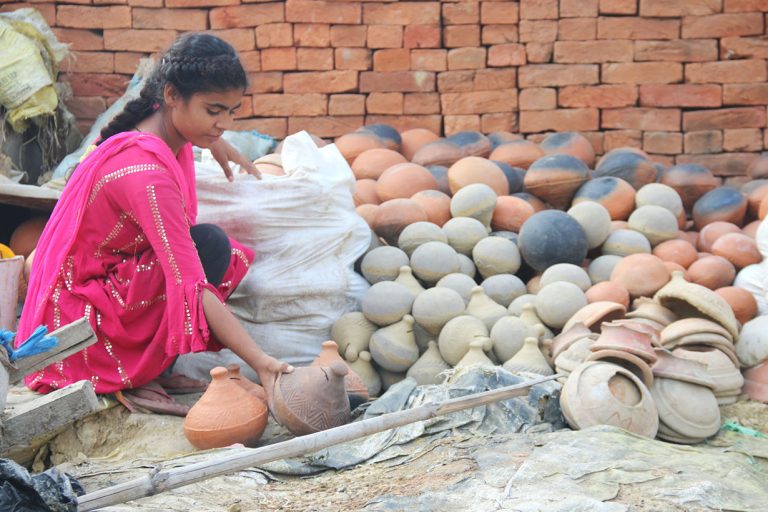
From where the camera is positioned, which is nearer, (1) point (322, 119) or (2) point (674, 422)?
(2) point (674, 422)

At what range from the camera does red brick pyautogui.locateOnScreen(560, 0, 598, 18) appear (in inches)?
289

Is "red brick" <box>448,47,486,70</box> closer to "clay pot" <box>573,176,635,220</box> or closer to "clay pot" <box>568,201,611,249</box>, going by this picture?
"clay pot" <box>573,176,635,220</box>

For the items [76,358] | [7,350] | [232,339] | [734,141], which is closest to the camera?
[7,350]

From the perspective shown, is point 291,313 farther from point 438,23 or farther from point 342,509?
point 438,23

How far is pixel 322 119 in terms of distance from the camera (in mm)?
7531

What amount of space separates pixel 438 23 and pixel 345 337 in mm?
3783

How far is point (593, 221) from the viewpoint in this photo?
5277 millimetres

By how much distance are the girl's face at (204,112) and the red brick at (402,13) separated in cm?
409

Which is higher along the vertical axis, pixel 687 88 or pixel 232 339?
pixel 687 88

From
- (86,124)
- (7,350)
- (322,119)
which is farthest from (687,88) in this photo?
(7,350)

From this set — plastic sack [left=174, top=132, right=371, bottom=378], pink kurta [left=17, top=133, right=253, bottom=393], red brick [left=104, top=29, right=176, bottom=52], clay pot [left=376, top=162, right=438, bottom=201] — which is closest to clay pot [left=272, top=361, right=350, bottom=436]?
pink kurta [left=17, top=133, right=253, bottom=393]

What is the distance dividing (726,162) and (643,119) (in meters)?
0.74

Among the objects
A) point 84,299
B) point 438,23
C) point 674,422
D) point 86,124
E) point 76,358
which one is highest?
point 438,23

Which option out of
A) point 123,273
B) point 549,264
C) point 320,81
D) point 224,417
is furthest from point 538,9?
point 224,417
